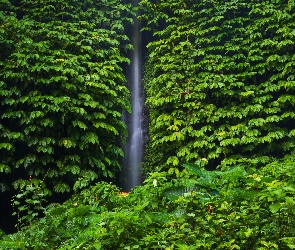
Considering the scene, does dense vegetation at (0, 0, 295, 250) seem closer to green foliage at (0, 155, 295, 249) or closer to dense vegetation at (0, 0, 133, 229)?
dense vegetation at (0, 0, 133, 229)

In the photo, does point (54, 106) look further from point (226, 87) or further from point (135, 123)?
point (226, 87)

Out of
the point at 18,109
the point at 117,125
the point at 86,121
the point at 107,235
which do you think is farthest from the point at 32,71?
the point at 107,235

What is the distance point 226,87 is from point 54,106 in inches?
152

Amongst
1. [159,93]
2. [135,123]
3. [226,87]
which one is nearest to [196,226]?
[226,87]

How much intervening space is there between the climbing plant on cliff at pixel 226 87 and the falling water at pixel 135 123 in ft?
1.85

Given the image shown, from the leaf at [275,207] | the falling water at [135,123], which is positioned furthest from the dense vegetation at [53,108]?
the leaf at [275,207]

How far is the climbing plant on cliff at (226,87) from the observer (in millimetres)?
6773

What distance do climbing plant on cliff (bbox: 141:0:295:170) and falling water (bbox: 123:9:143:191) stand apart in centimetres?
56

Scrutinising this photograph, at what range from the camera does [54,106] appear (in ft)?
20.0

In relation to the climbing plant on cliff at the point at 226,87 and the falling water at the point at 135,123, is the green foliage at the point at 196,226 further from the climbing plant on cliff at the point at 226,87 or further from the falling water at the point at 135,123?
the falling water at the point at 135,123

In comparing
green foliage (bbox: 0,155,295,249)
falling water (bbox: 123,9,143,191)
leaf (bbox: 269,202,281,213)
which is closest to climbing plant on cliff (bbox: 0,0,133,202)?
falling water (bbox: 123,9,143,191)

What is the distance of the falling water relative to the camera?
8.50m

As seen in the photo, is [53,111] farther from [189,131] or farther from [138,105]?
[138,105]

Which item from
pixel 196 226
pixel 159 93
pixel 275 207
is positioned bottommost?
pixel 196 226
